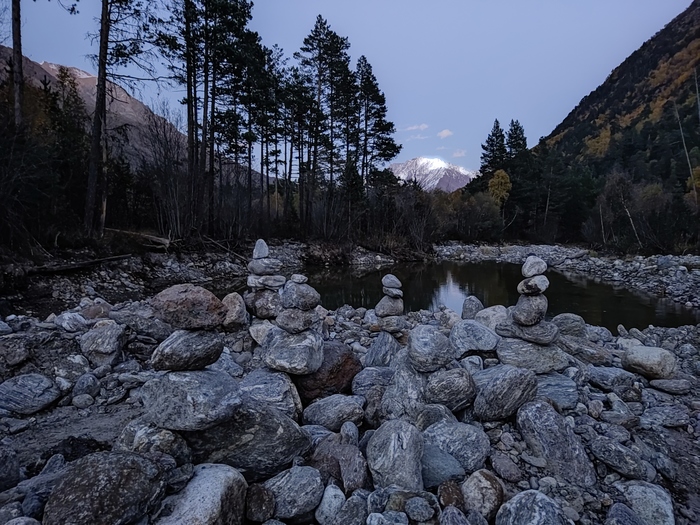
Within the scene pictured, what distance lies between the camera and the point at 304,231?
26188 mm

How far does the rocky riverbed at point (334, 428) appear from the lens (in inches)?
84.1

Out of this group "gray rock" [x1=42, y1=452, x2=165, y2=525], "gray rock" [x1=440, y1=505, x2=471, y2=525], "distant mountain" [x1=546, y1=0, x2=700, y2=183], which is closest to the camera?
"gray rock" [x1=42, y1=452, x2=165, y2=525]

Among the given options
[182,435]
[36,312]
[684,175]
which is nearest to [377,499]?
[182,435]

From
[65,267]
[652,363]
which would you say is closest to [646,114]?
[652,363]

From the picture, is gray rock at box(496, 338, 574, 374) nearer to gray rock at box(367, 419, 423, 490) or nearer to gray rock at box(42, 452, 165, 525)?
gray rock at box(367, 419, 423, 490)

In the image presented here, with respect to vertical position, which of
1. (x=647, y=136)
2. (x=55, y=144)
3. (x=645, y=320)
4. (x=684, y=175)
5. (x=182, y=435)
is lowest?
(x=645, y=320)

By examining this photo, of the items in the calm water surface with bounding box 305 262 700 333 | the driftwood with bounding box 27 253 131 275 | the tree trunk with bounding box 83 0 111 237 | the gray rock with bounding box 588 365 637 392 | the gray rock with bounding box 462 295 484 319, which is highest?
the tree trunk with bounding box 83 0 111 237

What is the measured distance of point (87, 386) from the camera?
3.99 m

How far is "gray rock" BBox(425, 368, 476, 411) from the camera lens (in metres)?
3.39

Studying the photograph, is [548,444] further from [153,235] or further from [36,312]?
[153,235]

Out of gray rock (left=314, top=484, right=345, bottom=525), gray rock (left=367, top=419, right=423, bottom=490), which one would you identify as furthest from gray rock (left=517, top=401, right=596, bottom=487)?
gray rock (left=314, top=484, right=345, bottom=525)

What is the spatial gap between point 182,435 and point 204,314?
828 millimetres

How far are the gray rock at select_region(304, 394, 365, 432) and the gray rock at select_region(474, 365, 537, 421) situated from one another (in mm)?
1116

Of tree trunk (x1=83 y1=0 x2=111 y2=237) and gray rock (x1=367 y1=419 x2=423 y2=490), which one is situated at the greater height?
tree trunk (x1=83 y1=0 x2=111 y2=237)
